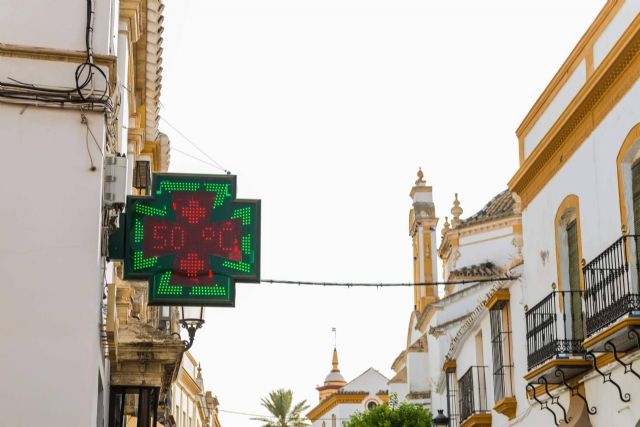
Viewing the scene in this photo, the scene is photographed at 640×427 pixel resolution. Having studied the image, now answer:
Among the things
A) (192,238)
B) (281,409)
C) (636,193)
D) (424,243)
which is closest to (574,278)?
(636,193)

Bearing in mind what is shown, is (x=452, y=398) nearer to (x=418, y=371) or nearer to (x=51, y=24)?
(x=418, y=371)

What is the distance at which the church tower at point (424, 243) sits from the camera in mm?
40625

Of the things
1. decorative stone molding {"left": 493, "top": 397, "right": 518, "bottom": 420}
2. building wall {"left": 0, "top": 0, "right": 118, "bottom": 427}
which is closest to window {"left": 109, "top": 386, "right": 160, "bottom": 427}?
building wall {"left": 0, "top": 0, "right": 118, "bottom": 427}

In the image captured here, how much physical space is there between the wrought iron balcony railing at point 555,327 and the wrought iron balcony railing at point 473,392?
239 inches

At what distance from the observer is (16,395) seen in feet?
26.6

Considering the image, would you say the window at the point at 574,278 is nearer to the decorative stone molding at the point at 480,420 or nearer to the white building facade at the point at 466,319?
the white building facade at the point at 466,319

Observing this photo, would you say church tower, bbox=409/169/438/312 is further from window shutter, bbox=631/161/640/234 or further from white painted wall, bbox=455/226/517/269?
window shutter, bbox=631/161/640/234

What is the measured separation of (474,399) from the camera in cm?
2353

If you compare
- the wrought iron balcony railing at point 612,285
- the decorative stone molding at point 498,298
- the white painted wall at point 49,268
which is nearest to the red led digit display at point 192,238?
the white painted wall at point 49,268

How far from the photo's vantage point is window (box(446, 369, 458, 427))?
26641 mm

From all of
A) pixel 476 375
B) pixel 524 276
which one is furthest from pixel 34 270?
pixel 476 375

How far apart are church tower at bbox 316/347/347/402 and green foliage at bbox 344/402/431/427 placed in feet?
170

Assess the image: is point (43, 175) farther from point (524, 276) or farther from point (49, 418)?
point (524, 276)

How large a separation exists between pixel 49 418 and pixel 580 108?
9.71 m
